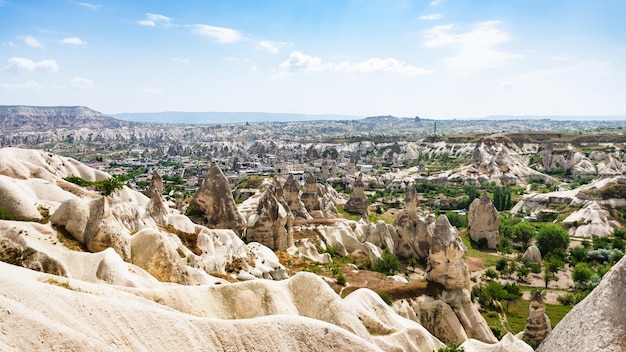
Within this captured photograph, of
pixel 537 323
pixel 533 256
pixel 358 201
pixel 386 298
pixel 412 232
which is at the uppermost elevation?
pixel 386 298

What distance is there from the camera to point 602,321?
14406 millimetres

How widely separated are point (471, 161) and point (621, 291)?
379ft

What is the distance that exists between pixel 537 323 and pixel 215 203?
2507cm

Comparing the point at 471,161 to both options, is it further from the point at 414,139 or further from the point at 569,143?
the point at 414,139

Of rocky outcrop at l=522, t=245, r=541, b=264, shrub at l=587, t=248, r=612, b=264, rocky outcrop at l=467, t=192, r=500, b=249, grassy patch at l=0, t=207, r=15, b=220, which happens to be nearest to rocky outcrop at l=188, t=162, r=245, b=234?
grassy patch at l=0, t=207, r=15, b=220

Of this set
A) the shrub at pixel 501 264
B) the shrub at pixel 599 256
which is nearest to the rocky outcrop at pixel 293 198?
the shrub at pixel 501 264

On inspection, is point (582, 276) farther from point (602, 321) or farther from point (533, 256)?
point (602, 321)

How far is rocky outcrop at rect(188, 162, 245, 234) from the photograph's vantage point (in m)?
38.7

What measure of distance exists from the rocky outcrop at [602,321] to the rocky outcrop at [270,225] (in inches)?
1061

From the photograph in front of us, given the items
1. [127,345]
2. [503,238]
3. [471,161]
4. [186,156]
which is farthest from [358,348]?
[186,156]

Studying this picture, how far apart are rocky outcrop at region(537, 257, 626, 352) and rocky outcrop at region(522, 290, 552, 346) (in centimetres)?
1006

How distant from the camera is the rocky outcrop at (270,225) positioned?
3978cm

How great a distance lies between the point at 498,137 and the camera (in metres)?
142

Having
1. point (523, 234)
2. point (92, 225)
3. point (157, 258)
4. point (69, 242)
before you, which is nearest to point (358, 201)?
point (523, 234)
